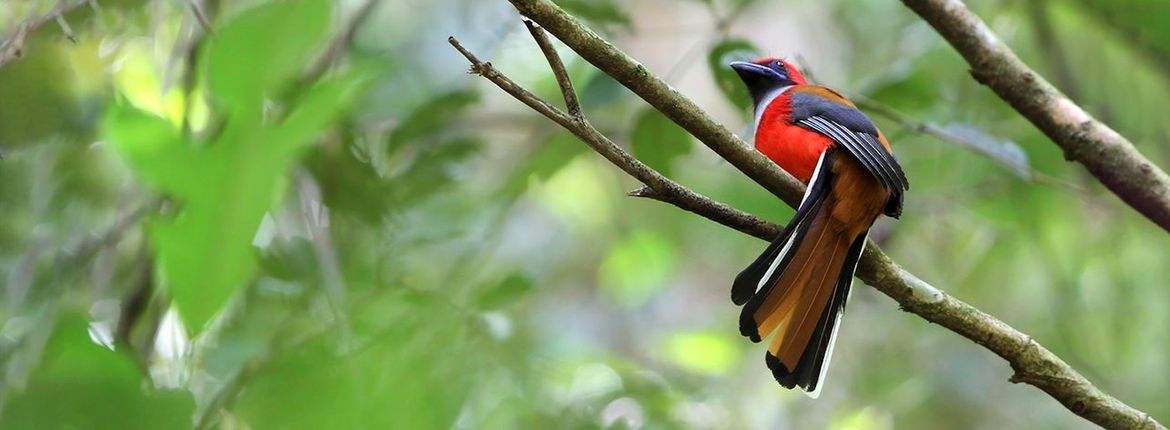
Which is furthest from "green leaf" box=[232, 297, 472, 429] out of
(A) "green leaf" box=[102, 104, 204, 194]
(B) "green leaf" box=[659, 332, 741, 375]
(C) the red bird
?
(B) "green leaf" box=[659, 332, 741, 375]

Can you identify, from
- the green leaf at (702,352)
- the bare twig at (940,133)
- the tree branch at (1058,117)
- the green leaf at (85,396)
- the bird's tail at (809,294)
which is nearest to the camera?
the green leaf at (85,396)

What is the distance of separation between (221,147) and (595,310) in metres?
5.56

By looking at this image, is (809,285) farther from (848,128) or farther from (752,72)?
(752,72)

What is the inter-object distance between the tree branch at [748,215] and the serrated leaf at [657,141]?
88cm

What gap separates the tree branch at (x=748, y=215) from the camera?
175 cm

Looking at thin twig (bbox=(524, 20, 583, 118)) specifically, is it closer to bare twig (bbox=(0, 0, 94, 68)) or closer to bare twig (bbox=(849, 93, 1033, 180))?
bare twig (bbox=(0, 0, 94, 68))

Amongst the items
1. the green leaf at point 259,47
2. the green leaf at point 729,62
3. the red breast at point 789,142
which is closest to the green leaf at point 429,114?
the green leaf at point 729,62

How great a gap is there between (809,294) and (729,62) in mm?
1253

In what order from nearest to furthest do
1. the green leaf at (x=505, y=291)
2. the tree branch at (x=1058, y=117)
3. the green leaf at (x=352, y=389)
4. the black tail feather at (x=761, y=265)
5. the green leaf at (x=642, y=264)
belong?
the green leaf at (x=352, y=389), the black tail feather at (x=761, y=265), the tree branch at (x=1058, y=117), the green leaf at (x=505, y=291), the green leaf at (x=642, y=264)

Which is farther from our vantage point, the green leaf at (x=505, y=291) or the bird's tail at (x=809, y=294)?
the green leaf at (x=505, y=291)

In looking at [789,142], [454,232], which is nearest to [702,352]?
[454,232]

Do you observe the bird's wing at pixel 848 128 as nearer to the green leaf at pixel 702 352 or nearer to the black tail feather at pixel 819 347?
the black tail feather at pixel 819 347

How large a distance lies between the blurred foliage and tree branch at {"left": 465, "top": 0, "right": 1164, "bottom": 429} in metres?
0.34

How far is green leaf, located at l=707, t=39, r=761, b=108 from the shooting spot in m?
3.17
